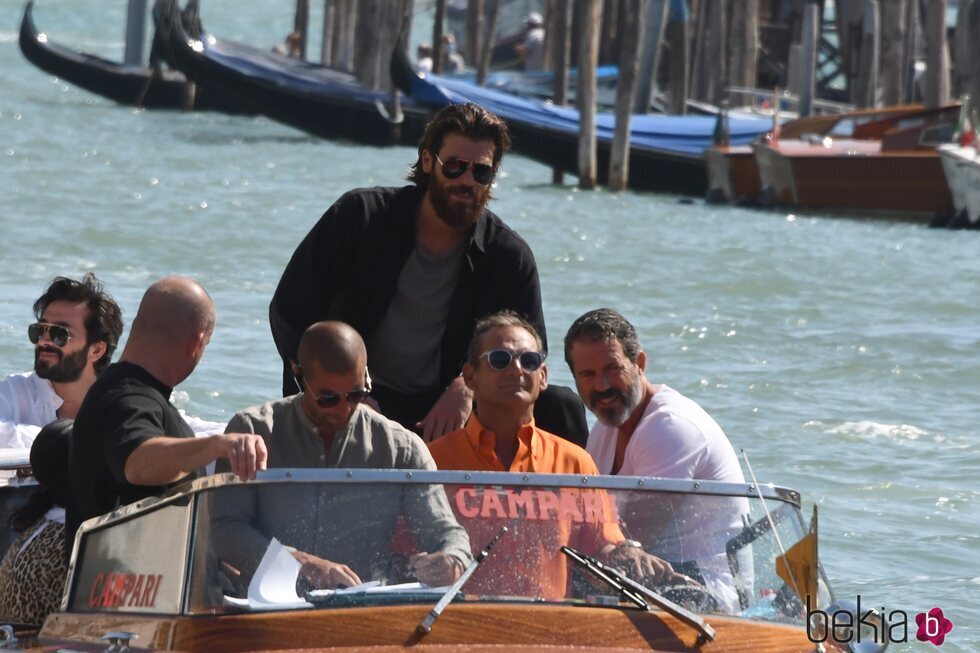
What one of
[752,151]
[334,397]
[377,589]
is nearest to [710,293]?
[752,151]

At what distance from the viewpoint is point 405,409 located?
4773 millimetres

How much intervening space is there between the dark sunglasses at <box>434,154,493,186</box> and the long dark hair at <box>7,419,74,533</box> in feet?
3.30

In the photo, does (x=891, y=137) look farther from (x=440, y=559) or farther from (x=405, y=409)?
(x=440, y=559)

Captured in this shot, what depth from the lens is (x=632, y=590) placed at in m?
3.43

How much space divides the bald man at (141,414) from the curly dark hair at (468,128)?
0.86 metres

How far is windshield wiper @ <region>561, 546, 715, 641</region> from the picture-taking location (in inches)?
134

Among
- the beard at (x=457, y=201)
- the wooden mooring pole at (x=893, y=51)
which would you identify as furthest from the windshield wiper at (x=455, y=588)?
the wooden mooring pole at (x=893, y=51)

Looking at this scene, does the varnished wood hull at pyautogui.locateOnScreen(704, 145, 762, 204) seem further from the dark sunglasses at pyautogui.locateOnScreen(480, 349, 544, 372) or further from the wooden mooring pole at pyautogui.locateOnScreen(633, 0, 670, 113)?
the dark sunglasses at pyautogui.locateOnScreen(480, 349, 544, 372)

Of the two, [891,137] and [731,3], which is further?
[731,3]

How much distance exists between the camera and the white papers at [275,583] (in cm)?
334

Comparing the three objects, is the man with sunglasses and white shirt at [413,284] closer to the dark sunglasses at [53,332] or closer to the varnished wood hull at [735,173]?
the dark sunglasses at [53,332]

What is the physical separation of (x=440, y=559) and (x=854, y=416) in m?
7.31

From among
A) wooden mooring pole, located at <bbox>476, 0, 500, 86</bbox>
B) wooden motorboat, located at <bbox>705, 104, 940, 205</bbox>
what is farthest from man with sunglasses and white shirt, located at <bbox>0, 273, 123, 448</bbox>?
wooden mooring pole, located at <bbox>476, 0, 500, 86</bbox>

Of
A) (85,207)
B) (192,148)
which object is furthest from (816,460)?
(192,148)
